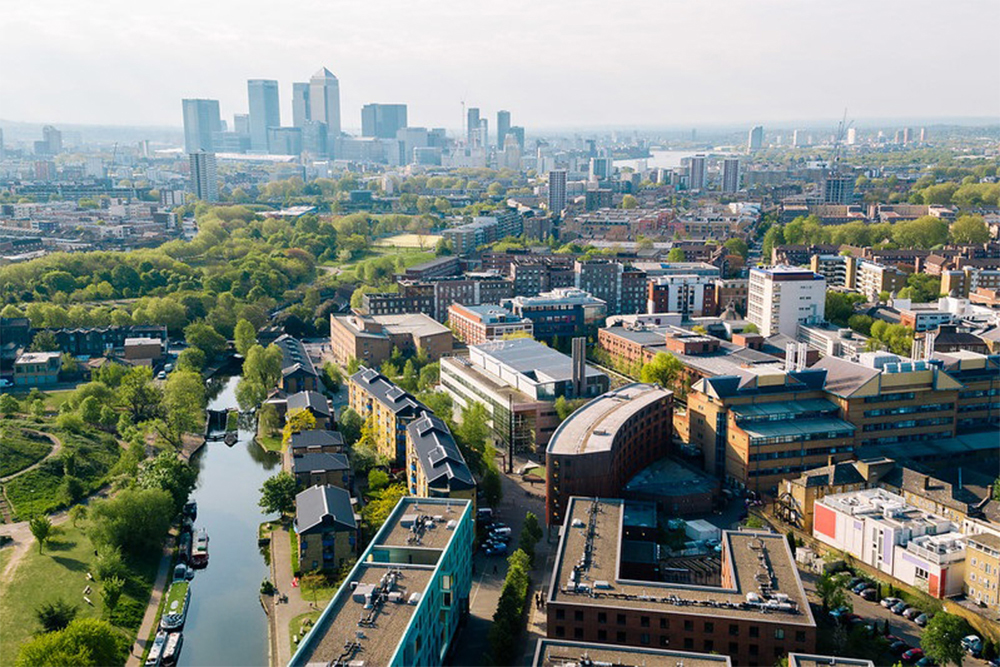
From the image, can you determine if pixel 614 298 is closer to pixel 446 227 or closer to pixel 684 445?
pixel 684 445

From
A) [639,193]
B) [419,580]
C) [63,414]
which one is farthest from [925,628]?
[639,193]


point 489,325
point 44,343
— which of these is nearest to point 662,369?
point 489,325

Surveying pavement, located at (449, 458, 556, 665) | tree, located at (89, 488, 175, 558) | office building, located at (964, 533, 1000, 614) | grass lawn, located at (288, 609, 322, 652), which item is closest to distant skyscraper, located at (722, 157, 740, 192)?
pavement, located at (449, 458, 556, 665)

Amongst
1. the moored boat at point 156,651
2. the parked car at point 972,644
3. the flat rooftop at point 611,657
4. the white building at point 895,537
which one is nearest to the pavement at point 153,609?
the moored boat at point 156,651

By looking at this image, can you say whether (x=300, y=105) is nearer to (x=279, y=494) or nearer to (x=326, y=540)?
(x=279, y=494)

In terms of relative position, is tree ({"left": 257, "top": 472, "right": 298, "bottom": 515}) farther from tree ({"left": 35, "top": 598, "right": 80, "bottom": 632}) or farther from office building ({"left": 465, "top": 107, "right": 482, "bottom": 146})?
office building ({"left": 465, "top": 107, "right": 482, "bottom": 146})
